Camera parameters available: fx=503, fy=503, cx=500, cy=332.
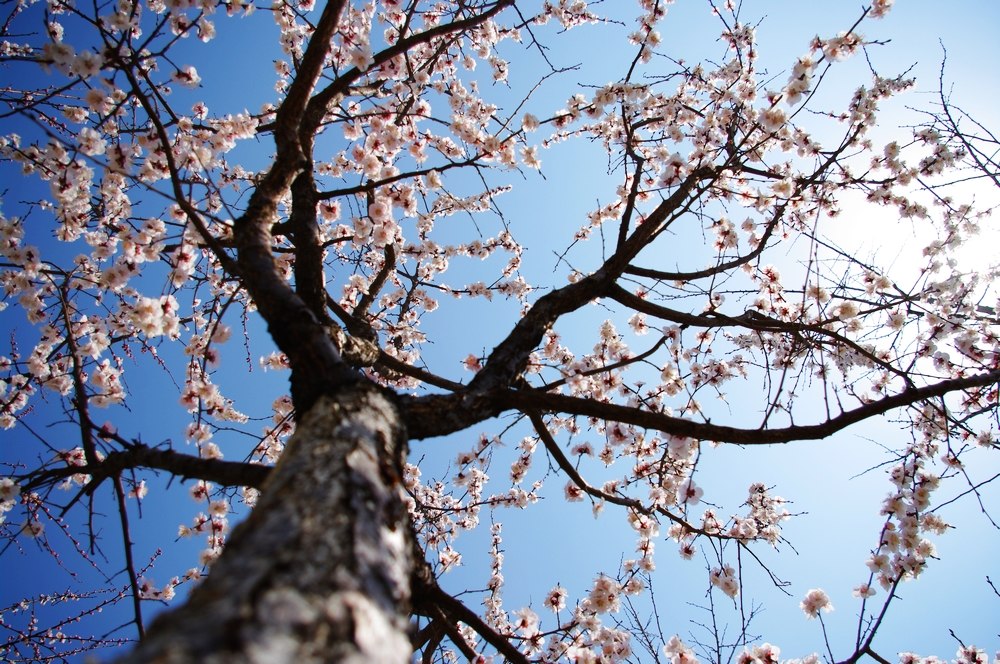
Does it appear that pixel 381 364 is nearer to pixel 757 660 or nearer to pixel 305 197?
pixel 305 197

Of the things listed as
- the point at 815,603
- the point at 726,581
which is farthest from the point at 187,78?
the point at 815,603

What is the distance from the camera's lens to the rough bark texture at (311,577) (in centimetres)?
75

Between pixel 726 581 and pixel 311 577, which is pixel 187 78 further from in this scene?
pixel 726 581

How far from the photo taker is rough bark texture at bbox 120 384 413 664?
2.47ft

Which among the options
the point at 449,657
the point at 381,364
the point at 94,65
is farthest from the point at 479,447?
the point at 94,65

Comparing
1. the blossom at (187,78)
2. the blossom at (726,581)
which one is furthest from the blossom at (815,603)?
the blossom at (187,78)

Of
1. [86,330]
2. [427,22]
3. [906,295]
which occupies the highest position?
[427,22]

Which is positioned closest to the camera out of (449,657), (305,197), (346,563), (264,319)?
(346,563)

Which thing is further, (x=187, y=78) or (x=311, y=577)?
(x=187, y=78)

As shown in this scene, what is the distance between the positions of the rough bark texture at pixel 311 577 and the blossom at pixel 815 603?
4.56m

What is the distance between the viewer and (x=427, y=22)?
592 cm

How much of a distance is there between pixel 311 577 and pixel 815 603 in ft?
16.3

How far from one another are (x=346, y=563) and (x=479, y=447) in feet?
13.2

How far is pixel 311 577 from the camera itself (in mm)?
902
